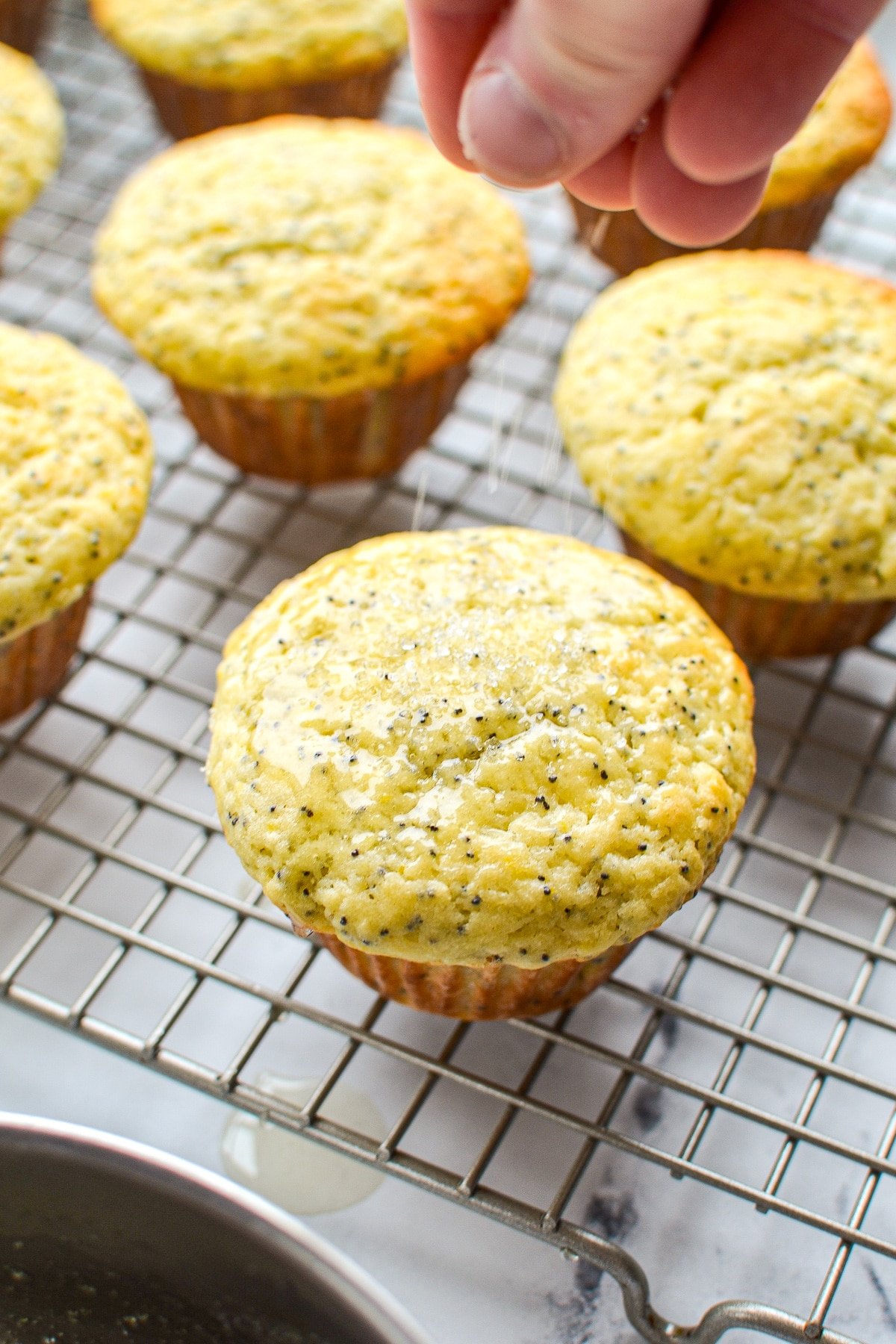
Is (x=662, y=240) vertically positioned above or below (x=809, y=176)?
below

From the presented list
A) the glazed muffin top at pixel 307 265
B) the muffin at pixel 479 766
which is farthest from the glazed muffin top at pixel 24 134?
the muffin at pixel 479 766

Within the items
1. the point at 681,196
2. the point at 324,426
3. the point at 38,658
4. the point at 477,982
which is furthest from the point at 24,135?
the point at 477,982

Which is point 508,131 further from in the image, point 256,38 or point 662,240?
point 256,38

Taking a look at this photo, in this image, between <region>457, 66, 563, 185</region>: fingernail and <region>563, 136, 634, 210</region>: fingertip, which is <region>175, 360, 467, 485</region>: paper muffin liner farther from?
<region>457, 66, 563, 185</region>: fingernail

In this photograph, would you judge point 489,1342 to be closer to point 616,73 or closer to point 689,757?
point 689,757

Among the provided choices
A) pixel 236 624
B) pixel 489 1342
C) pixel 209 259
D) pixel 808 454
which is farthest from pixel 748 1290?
pixel 209 259

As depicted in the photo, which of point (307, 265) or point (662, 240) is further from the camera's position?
point (662, 240)

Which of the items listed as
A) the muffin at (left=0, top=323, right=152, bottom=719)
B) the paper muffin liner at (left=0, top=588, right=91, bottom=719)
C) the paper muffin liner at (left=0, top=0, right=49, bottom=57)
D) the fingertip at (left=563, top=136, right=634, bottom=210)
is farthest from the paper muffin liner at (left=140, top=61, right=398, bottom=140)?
the fingertip at (left=563, top=136, right=634, bottom=210)
